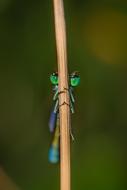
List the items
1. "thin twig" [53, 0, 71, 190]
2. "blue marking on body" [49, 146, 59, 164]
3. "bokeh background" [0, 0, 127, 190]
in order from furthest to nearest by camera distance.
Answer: "bokeh background" [0, 0, 127, 190], "blue marking on body" [49, 146, 59, 164], "thin twig" [53, 0, 71, 190]

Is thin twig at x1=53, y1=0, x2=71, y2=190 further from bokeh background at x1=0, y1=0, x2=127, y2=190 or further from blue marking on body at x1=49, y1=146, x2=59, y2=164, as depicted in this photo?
bokeh background at x1=0, y1=0, x2=127, y2=190

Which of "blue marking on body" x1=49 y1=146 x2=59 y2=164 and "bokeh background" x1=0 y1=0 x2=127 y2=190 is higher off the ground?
"bokeh background" x1=0 y1=0 x2=127 y2=190

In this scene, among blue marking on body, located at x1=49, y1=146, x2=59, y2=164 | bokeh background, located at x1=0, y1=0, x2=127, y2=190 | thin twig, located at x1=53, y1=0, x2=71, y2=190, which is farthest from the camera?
bokeh background, located at x1=0, y1=0, x2=127, y2=190

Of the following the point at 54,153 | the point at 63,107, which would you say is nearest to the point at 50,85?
the point at 54,153

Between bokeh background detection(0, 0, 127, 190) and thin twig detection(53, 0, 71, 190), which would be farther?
bokeh background detection(0, 0, 127, 190)

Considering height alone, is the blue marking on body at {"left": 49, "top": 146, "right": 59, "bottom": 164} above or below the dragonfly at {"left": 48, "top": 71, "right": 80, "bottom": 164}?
below

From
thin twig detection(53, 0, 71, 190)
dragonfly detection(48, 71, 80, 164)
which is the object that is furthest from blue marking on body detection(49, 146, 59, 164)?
thin twig detection(53, 0, 71, 190)

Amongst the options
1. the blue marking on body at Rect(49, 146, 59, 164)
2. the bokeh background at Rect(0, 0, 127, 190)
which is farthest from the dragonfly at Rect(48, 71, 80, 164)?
the bokeh background at Rect(0, 0, 127, 190)
